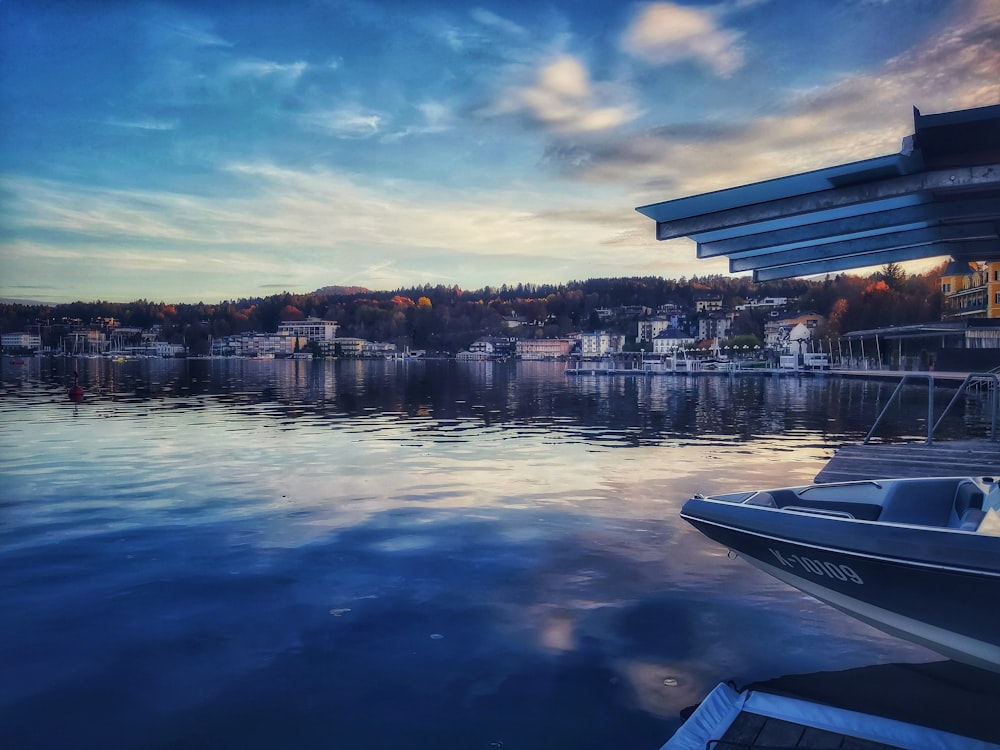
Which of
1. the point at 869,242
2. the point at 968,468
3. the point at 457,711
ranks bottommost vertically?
the point at 457,711

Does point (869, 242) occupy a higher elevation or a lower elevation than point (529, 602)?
higher

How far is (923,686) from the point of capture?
7.57 metres

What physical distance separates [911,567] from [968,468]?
8.86 m

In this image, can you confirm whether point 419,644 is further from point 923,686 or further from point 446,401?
point 446,401

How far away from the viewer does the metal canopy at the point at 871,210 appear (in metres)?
7.57

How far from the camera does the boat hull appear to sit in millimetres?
6465

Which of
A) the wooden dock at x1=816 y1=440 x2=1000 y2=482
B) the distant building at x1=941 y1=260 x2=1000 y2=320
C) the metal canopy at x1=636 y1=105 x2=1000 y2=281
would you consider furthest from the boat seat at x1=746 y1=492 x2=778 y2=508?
the distant building at x1=941 y1=260 x2=1000 y2=320

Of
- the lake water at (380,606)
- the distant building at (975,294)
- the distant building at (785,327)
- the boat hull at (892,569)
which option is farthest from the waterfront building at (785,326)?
the boat hull at (892,569)

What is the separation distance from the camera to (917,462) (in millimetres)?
14734

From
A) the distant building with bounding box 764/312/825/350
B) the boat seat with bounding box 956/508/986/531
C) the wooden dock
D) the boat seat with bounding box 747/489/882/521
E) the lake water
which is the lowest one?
the lake water

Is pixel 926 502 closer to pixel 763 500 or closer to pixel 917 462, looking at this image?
pixel 763 500

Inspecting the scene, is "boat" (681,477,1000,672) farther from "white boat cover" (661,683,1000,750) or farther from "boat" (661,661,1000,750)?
"white boat cover" (661,683,1000,750)

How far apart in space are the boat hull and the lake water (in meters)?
0.98

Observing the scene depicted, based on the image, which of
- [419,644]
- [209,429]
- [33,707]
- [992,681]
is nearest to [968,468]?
[992,681]
